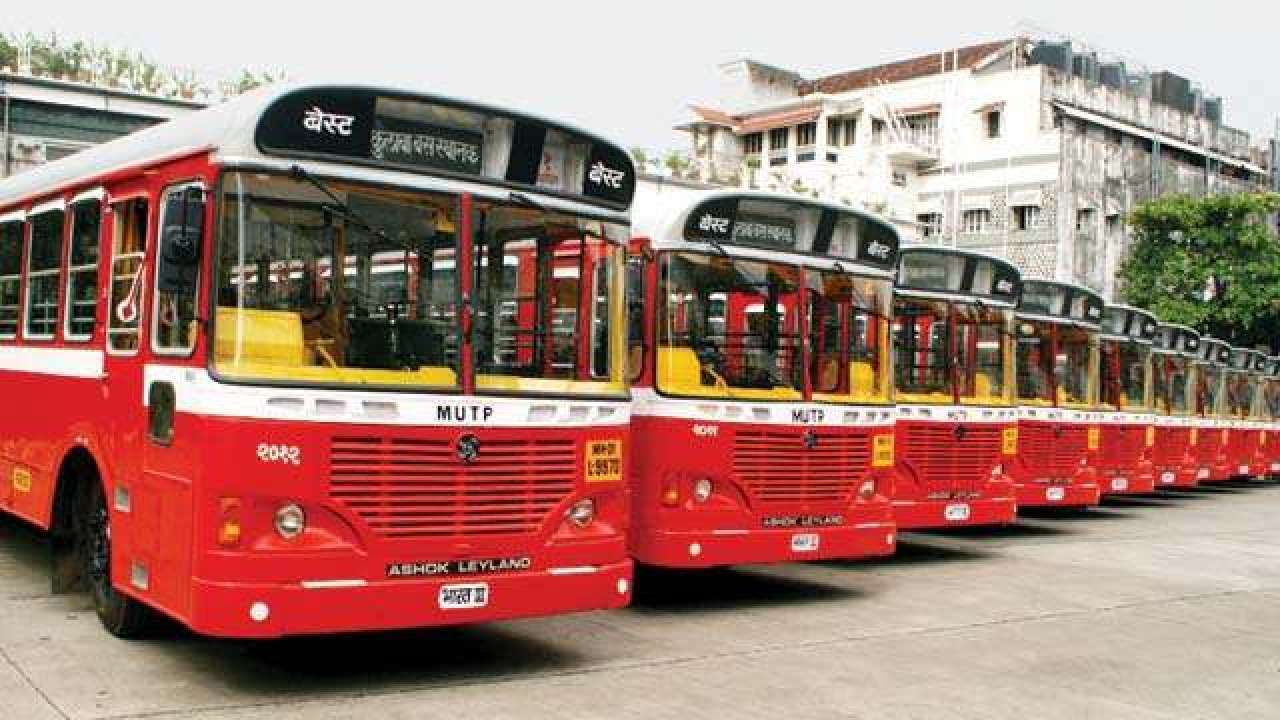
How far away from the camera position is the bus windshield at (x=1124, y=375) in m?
18.7

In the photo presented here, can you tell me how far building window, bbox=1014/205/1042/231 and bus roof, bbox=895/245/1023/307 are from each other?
3553cm

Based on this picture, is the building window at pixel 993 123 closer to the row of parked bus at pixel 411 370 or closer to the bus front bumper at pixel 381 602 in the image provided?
the row of parked bus at pixel 411 370

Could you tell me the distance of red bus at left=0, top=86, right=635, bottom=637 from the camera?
21.8ft

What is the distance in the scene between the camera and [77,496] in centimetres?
870

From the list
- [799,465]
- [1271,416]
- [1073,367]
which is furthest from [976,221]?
[799,465]

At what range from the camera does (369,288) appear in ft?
23.2

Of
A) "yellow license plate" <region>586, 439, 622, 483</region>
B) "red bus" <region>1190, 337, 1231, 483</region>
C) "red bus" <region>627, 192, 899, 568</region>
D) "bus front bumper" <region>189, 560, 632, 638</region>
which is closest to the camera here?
"bus front bumper" <region>189, 560, 632, 638</region>

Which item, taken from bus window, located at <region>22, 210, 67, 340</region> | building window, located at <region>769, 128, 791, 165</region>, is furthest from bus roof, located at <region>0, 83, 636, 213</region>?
A: building window, located at <region>769, 128, 791, 165</region>

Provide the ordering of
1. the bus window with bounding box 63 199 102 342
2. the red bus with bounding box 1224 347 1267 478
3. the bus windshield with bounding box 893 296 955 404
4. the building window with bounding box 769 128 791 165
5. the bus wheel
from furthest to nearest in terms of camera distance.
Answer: the building window with bounding box 769 128 791 165 → the red bus with bounding box 1224 347 1267 478 → the bus windshield with bounding box 893 296 955 404 → the bus window with bounding box 63 199 102 342 → the bus wheel

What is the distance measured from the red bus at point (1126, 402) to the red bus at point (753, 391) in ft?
27.8

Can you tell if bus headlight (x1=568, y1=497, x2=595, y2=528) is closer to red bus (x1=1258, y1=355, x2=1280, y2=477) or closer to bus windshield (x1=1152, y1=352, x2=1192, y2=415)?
bus windshield (x1=1152, y1=352, x2=1192, y2=415)

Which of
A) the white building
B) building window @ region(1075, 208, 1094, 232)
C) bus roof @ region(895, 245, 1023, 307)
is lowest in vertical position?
bus roof @ region(895, 245, 1023, 307)

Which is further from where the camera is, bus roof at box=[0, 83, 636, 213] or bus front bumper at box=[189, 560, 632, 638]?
bus roof at box=[0, 83, 636, 213]

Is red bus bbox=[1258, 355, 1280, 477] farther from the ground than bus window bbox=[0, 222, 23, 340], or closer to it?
closer to it
